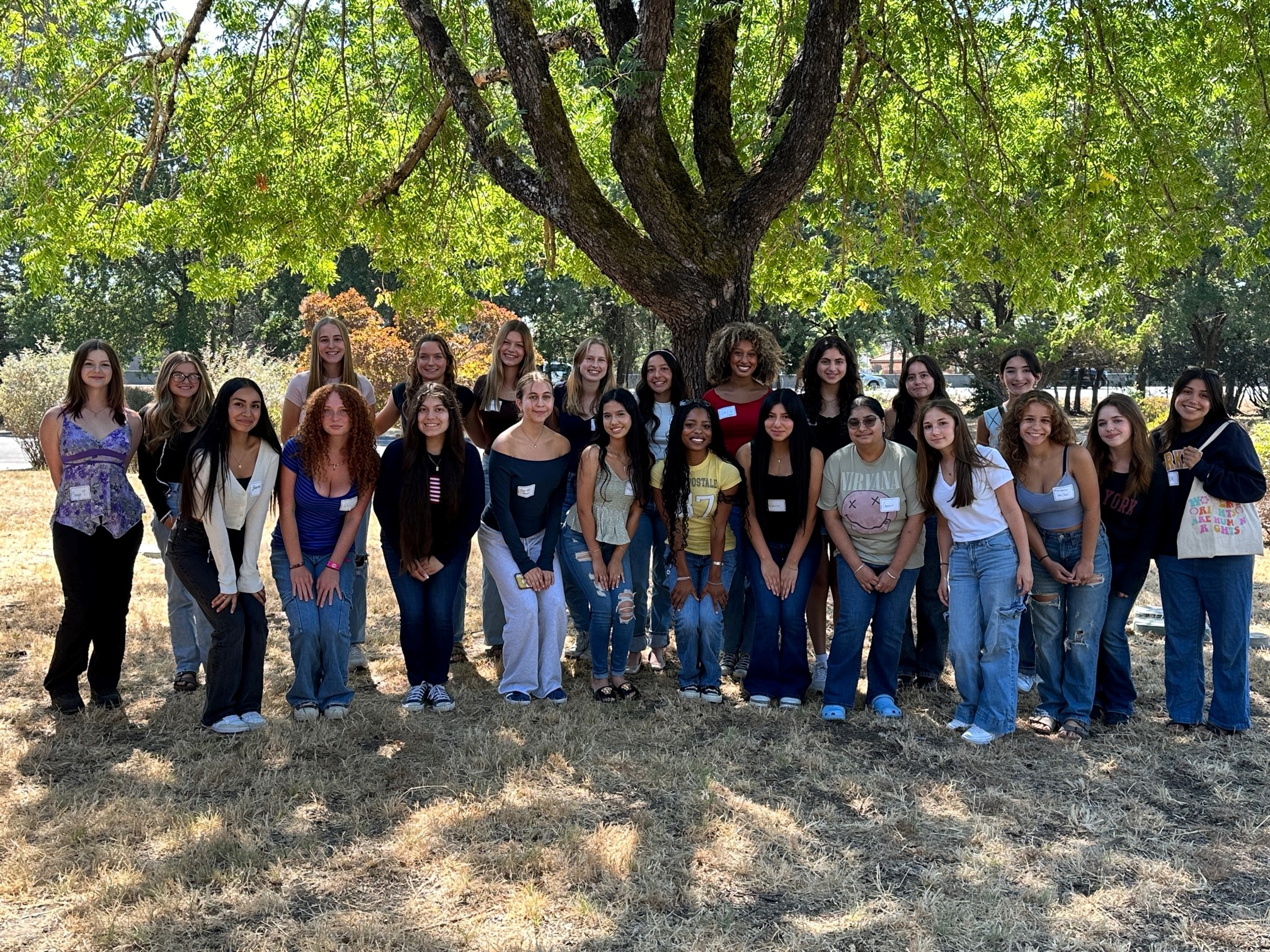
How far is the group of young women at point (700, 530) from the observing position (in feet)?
17.1

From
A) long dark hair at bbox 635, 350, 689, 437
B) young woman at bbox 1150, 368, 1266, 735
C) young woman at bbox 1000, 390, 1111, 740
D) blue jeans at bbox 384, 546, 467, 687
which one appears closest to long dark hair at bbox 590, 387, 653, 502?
long dark hair at bbox 635, 350, 689, 437

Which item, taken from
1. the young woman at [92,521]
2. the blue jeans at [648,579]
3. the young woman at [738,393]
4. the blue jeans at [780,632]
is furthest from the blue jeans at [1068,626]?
the young woman at [92,521]

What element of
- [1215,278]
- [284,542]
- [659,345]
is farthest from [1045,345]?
[284,542]

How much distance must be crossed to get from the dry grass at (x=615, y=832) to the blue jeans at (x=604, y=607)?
35 cm

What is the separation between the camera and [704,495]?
571 centimetres

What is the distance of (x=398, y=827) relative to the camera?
4.13 m

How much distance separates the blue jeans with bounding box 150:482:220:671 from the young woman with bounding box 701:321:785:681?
3015 millimetres

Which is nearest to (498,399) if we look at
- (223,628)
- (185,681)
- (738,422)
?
(738,422)

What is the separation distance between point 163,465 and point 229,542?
68 cm

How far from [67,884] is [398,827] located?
1161 millimetres

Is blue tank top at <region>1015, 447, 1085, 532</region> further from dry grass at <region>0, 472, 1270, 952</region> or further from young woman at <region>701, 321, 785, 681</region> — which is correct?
young woman at <region>701, 321, 785, 681</region>

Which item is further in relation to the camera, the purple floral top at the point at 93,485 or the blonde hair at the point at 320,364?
the blonde hair at the point at 320,364

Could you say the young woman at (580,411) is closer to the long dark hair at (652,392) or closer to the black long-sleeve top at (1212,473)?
the long dark hair at (652,392)

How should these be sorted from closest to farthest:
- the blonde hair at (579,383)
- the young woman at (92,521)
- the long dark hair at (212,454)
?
the long dark hair at (212,454), the young woman at (92,521), the blonde hair at (579,383)
